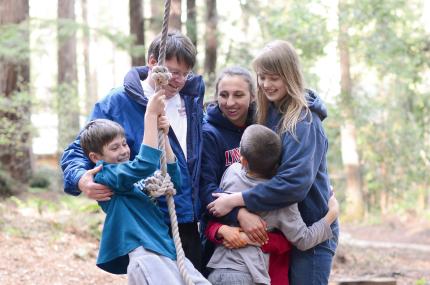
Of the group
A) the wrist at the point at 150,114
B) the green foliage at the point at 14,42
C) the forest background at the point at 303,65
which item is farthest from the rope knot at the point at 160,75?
the green foliage at the point at 14,42

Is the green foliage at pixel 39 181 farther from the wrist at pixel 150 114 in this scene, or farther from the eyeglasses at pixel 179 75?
the wrist at pixel 150 114

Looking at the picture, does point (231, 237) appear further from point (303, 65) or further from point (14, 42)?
point (303, 65)

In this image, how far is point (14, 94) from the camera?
486 inches

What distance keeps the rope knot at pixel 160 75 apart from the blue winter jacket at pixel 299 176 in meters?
0.66

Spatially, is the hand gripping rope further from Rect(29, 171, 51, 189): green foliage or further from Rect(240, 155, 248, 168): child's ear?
Rect(29, 171, 51, 189): green foliage

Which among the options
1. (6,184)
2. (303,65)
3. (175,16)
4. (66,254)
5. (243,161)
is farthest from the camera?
(303,65)

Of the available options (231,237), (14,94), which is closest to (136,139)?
(231,237)

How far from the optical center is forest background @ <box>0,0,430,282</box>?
470 inches

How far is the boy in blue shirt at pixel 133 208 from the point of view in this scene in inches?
116

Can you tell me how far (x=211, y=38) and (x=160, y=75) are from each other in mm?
10093

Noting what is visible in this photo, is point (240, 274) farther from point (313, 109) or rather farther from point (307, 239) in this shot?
point (313, 109)

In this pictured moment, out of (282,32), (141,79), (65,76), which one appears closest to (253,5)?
(282,32)

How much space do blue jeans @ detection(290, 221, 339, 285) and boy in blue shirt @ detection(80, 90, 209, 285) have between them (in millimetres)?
583

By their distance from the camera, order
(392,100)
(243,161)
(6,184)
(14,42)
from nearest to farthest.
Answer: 1. (243,161)
2. (14,42)
3. (6,184)
4. (392,100)
